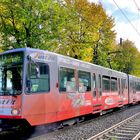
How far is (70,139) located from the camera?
38.8 feet

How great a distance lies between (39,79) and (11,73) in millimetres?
971

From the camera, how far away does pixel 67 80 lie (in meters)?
14.1

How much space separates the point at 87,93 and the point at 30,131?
157 inches

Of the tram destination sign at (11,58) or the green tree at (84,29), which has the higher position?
the green tree at (84,29)

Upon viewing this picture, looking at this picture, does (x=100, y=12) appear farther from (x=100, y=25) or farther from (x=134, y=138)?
(x=134, y=138)

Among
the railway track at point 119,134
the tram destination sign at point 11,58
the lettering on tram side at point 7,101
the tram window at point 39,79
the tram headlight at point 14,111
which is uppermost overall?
the tram destination sign at point 11,58

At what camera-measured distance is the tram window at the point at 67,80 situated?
13500 millimetres

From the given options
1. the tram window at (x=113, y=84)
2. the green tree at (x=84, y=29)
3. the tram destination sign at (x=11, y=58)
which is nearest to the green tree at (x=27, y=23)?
the green tree at (x=84, y=29)

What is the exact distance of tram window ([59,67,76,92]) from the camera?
44.3 feet

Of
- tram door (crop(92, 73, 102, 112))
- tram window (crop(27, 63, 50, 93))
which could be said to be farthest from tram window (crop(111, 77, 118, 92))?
tram window (crop(27, 63, 50, 93))

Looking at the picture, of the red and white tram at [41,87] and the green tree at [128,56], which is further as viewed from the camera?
the green tree at [128,56]

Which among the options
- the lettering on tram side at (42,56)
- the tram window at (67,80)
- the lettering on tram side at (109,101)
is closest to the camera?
the lettering on tram side at (42,56)

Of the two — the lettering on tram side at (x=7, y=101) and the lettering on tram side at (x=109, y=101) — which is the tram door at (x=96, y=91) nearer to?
the lettering on tram side at (x=109, y=101)

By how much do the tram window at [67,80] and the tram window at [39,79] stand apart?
1.06 metres
